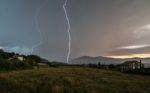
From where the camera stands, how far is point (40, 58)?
65.2 metres

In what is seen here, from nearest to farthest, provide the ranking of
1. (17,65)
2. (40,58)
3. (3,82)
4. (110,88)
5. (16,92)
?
(16,92)
(110,88)
(3,82)
(17,65)
(40,58)

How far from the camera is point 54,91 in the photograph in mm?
14977

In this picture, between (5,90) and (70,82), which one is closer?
(5,90)

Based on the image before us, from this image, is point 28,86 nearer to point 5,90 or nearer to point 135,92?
point 5,90

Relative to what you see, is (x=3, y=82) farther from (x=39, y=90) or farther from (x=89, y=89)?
(x=89, y=89)

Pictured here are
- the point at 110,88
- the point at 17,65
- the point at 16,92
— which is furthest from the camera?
the point at 17,65

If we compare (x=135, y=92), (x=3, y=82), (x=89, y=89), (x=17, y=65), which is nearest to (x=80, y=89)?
(x=89, y=89)

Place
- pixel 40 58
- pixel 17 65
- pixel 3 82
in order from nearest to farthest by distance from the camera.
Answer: pixel 3 82 → pixel 17 65 → pixel 40 58

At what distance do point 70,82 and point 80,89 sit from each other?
2488 millimetres

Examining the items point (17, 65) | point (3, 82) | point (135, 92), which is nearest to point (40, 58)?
point (17, 65)

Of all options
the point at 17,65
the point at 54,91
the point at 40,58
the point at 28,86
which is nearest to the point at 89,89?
the point at 54,91

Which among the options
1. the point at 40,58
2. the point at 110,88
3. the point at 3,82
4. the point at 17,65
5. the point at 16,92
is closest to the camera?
the point at 16,92

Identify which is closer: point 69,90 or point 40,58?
point 69,90

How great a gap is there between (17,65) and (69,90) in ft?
81.3
